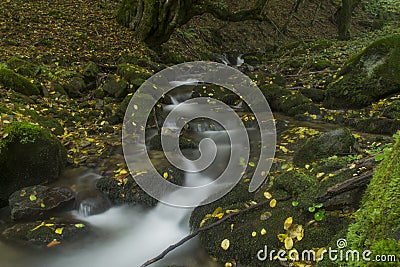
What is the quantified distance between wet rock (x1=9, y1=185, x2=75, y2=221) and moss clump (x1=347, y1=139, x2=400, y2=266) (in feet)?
13.9

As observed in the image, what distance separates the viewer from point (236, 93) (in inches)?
410

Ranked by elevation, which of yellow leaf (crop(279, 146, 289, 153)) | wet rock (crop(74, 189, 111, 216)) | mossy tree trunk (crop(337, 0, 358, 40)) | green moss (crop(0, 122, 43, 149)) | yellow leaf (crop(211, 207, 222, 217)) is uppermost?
mossy tree trunk (crop(337, 0, 358, 40))

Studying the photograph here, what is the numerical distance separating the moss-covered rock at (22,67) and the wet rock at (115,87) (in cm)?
196

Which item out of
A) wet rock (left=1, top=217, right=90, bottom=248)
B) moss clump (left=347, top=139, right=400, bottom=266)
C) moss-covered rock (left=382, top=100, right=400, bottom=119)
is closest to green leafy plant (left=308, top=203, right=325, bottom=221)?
moss clump (left=347, top=139, right=400, bottom=266)

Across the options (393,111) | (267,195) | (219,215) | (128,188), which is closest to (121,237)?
(128,188)

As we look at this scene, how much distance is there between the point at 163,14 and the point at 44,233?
9.68 metres

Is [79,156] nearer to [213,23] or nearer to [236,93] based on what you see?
[236,93]

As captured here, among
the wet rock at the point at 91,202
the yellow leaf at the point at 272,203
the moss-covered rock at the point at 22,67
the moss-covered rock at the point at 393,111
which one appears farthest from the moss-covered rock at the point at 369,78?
the moss-covered rock at the point at 22,67

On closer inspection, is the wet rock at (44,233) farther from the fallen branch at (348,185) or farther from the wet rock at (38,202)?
the fallen branch at (348,185)

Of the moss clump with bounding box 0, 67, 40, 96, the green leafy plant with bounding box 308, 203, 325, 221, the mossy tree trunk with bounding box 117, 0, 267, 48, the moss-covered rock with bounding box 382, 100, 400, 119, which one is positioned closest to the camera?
the green leafy plant with bounding box 308, 203, 325, 221

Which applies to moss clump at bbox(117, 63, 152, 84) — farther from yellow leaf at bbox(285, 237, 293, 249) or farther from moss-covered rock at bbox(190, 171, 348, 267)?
yellow leaf at bbox(285, 237, 293, 249)

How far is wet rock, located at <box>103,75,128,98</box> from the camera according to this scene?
9395 millimetres

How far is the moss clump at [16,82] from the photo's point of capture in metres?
8.18

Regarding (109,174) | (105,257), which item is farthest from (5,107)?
(105,257)
